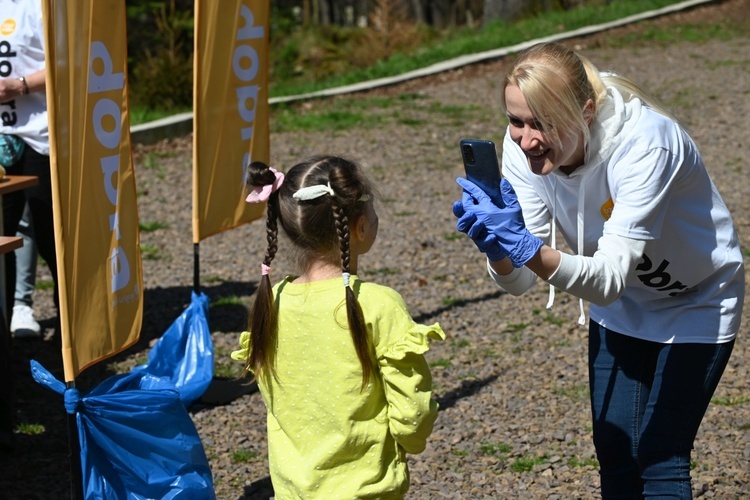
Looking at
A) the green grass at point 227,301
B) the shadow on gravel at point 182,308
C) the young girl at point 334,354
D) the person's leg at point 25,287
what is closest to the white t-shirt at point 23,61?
the person's leg at point 25,287

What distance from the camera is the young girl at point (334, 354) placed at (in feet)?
7.91

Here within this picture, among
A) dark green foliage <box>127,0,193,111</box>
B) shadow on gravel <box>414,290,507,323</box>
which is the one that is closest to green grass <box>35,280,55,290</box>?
shadow on gravel <box>414,290,507,323</box>

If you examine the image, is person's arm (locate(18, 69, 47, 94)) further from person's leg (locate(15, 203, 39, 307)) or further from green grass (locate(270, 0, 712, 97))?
green grass (locate(270, 0, 712, 97))

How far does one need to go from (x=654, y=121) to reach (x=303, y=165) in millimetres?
855

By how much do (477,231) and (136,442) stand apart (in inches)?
59.1

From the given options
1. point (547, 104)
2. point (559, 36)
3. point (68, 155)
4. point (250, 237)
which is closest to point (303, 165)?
point (547, 104)

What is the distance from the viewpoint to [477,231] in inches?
90.7

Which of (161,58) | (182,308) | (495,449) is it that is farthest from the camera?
(161,58)

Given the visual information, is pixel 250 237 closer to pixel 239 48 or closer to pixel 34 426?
pixel 239 48

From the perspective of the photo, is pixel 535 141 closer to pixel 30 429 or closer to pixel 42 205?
pixel 30 429

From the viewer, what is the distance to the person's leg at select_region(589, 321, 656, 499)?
8.91 ft

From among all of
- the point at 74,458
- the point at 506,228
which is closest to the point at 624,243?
the point at 506,228

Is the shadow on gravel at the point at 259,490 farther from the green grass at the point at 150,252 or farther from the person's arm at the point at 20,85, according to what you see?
the green grass at the point at 150,252

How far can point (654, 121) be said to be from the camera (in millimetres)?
2422
